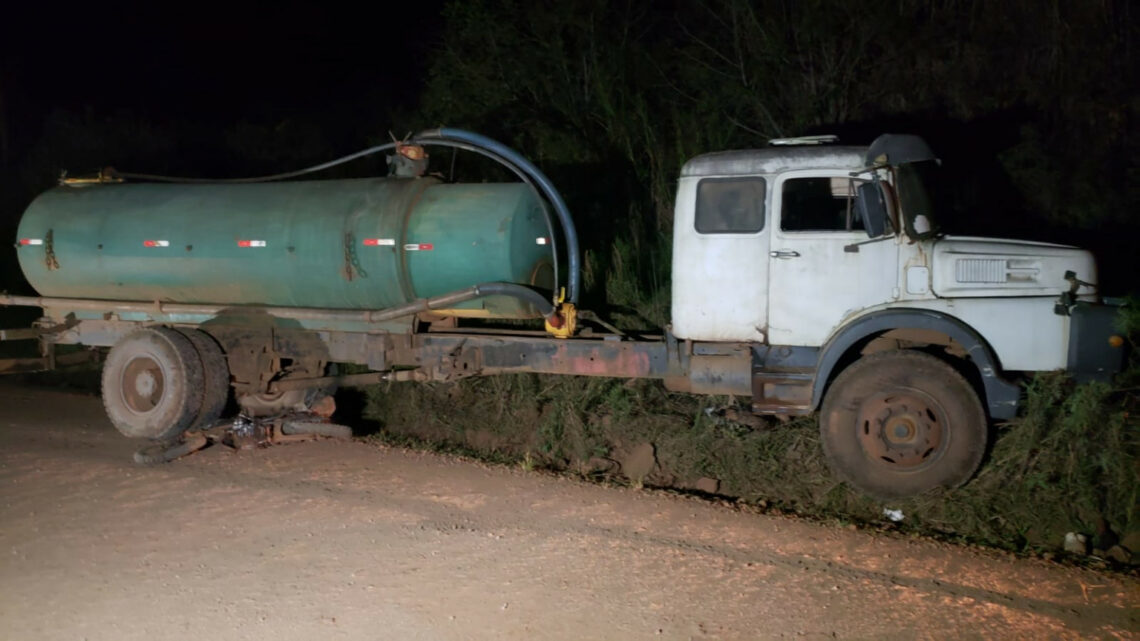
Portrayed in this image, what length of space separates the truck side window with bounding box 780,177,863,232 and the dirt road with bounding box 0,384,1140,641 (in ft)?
7.00

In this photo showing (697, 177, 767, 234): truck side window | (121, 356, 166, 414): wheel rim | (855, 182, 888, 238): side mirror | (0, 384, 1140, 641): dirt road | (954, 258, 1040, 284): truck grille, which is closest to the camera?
(0, 384, 1140, 641): dirt road

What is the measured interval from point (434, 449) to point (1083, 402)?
5323 millimetres

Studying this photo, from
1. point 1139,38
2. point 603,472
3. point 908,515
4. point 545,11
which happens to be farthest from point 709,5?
point 908,515

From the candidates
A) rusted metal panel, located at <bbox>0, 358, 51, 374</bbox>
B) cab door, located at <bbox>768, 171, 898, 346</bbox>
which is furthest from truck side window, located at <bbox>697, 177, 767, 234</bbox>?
rusted metal panel, located at <bbox>0, 358, 51, 374</bbox>

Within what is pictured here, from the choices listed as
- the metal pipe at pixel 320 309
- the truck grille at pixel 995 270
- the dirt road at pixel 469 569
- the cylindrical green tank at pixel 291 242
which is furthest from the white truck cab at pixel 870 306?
the cylindrical green tank at pixel 291 242

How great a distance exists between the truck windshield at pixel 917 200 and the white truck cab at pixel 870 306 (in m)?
0.01

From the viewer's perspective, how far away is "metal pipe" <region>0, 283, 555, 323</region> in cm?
760

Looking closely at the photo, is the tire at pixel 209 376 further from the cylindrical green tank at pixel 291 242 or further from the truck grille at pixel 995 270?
the truck grille at pixel 995 270

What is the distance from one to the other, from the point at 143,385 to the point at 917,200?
22.8 ft

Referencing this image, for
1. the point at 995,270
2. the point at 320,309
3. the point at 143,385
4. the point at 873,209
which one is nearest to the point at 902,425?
the point at 995,270

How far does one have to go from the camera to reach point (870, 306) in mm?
6688

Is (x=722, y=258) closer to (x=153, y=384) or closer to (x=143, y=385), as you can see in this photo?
(x=153, y=384)

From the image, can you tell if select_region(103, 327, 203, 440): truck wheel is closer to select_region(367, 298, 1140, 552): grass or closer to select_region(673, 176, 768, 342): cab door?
select_region(367, 298, 1140, 552): grass

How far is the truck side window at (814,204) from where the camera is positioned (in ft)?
22.5
